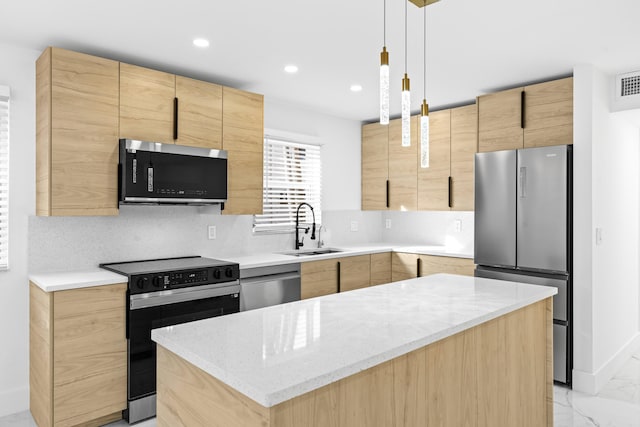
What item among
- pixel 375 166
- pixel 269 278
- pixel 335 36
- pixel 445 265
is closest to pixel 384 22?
pixel 335 36

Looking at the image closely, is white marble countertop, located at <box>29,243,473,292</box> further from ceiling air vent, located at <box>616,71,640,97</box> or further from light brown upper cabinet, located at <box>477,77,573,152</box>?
ceiling air vent, located at <box>616,71,640,97</box>

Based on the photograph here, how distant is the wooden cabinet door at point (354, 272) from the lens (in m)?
4.13

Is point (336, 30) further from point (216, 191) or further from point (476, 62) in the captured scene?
point (216, 191)

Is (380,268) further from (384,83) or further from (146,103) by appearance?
(384,83)

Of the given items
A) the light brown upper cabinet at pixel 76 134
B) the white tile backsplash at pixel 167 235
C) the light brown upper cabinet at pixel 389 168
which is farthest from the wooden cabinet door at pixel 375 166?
the light brown upper cabinet at pixel 76 134

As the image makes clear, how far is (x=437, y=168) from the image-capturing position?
178 inches

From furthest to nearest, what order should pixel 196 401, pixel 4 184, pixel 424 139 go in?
pixel 4 184 < pixel 424 139 < pixel 196 401

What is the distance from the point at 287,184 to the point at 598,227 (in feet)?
9.00

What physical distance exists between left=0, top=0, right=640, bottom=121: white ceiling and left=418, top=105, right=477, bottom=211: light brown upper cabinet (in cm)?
59

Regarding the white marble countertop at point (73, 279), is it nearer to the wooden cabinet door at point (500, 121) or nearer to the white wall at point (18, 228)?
the white wall at point (18, 228)

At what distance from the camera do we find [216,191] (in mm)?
3365

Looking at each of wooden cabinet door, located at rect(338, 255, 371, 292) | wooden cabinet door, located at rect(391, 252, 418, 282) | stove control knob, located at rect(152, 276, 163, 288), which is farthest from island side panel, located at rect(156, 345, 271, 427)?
wooden cabinet door, located at rect(391, 252, 418, 282)

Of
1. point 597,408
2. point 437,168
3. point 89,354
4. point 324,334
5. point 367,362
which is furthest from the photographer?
point 437,168

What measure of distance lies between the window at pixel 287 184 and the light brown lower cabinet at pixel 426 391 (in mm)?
2614
